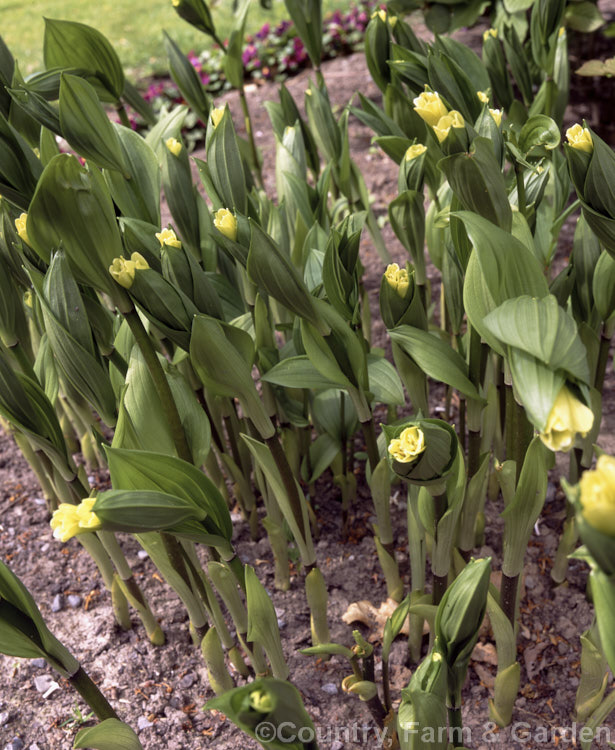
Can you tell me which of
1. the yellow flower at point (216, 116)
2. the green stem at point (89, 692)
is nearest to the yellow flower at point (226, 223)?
the yellow flower at point (216, 116)

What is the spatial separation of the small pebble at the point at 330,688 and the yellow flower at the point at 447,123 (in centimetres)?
82

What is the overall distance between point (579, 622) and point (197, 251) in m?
0.86

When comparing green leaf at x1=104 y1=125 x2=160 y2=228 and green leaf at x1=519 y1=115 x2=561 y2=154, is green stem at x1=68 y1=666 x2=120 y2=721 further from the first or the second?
green leaf at x1=519 y1=115 x2=561 y2=154

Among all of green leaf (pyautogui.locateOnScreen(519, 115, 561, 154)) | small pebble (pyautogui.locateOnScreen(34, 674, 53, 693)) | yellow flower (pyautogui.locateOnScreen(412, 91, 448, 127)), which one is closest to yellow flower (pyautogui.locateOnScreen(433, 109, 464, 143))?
yellow flower (pyautogui.locateOnScreen(412, 91, 448, 127))

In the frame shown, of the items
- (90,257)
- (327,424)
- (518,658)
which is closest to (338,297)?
(90,257)

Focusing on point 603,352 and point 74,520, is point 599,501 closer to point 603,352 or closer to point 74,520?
point 74,520

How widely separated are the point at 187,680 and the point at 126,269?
72 centimetres

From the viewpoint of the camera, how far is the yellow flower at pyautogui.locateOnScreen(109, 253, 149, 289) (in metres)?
0.77

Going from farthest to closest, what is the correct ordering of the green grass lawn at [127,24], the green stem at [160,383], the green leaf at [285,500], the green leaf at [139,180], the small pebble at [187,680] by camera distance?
the green grass lawn at [127,24] → the small pebble at [187,680] → the green leaf at [139,180] → the green leaf at [285,500] → the green stem at [160,383]

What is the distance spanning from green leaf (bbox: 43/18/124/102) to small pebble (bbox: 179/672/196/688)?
39.1 inches

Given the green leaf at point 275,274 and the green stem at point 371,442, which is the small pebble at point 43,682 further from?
the green leaf at point 275,274

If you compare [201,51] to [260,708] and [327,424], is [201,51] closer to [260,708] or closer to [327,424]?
[327,424]

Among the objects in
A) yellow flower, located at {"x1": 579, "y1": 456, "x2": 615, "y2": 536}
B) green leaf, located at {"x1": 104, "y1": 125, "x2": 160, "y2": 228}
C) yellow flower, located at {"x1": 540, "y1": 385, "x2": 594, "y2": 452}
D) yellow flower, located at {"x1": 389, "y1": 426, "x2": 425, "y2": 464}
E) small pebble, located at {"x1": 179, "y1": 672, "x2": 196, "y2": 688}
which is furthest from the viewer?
small pebble, located at {"x1": 179, "y1": 672, "x2": 196, "y2": 688}

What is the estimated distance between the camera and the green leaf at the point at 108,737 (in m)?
0.84
